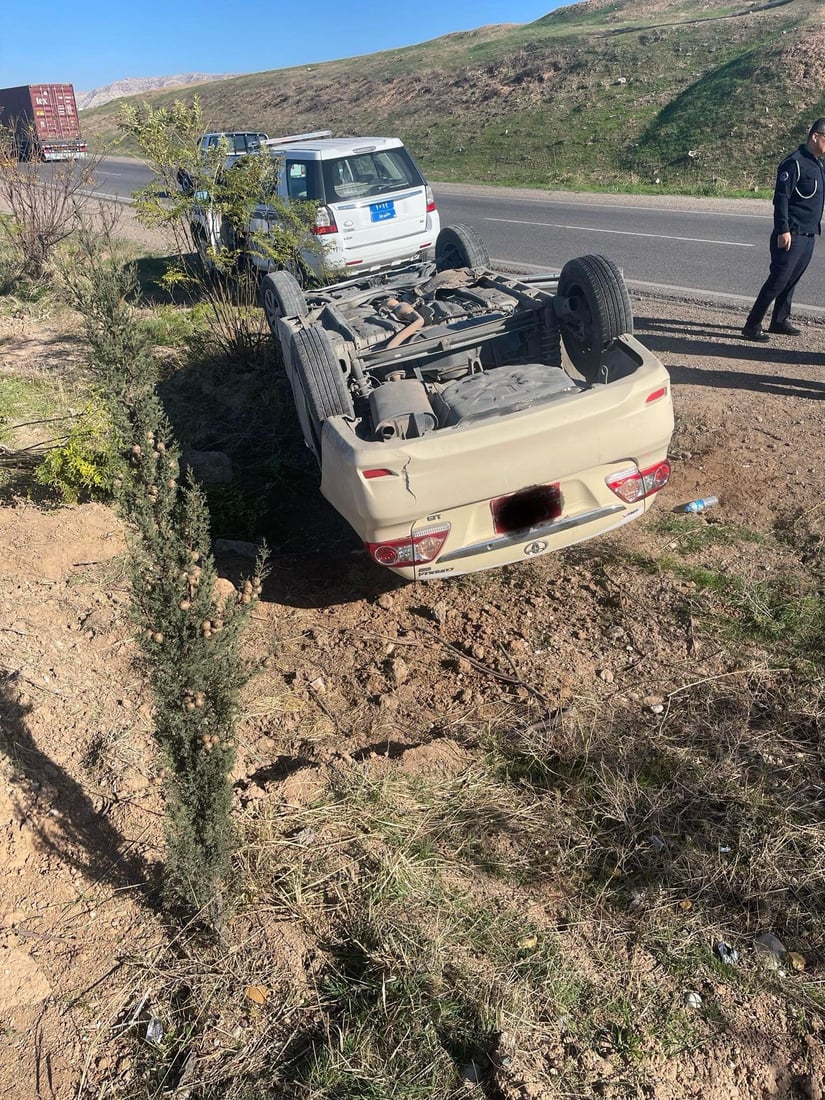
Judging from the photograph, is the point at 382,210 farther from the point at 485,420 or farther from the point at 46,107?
the point at 46,107

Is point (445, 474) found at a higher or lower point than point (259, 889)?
higher

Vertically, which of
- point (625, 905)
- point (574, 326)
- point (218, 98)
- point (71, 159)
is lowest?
point (625, 905)

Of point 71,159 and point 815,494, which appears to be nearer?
point 815,494

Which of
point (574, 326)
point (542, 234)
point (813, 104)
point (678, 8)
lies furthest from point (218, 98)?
point (574, 326)

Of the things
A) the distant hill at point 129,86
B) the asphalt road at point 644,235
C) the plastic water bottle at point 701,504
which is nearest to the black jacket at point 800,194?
the asphalt road at point 644,235

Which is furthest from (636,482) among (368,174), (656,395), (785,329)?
(368,174)

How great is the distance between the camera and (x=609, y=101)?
27469 mm

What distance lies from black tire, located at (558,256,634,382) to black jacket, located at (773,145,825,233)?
303cm

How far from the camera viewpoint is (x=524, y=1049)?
83.5 inches

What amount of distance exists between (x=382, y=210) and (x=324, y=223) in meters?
0.72

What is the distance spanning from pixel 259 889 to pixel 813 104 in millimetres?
25547

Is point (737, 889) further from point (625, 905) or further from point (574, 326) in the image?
point (574, 326)

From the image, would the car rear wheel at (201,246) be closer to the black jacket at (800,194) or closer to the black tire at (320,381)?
the black tire at (320,381)

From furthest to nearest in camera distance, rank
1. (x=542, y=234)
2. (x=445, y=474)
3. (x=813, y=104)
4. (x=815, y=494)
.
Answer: (x=813, y=104) → (x=542, y=234) → (x=815, y=494) → (x=445, y=474)
